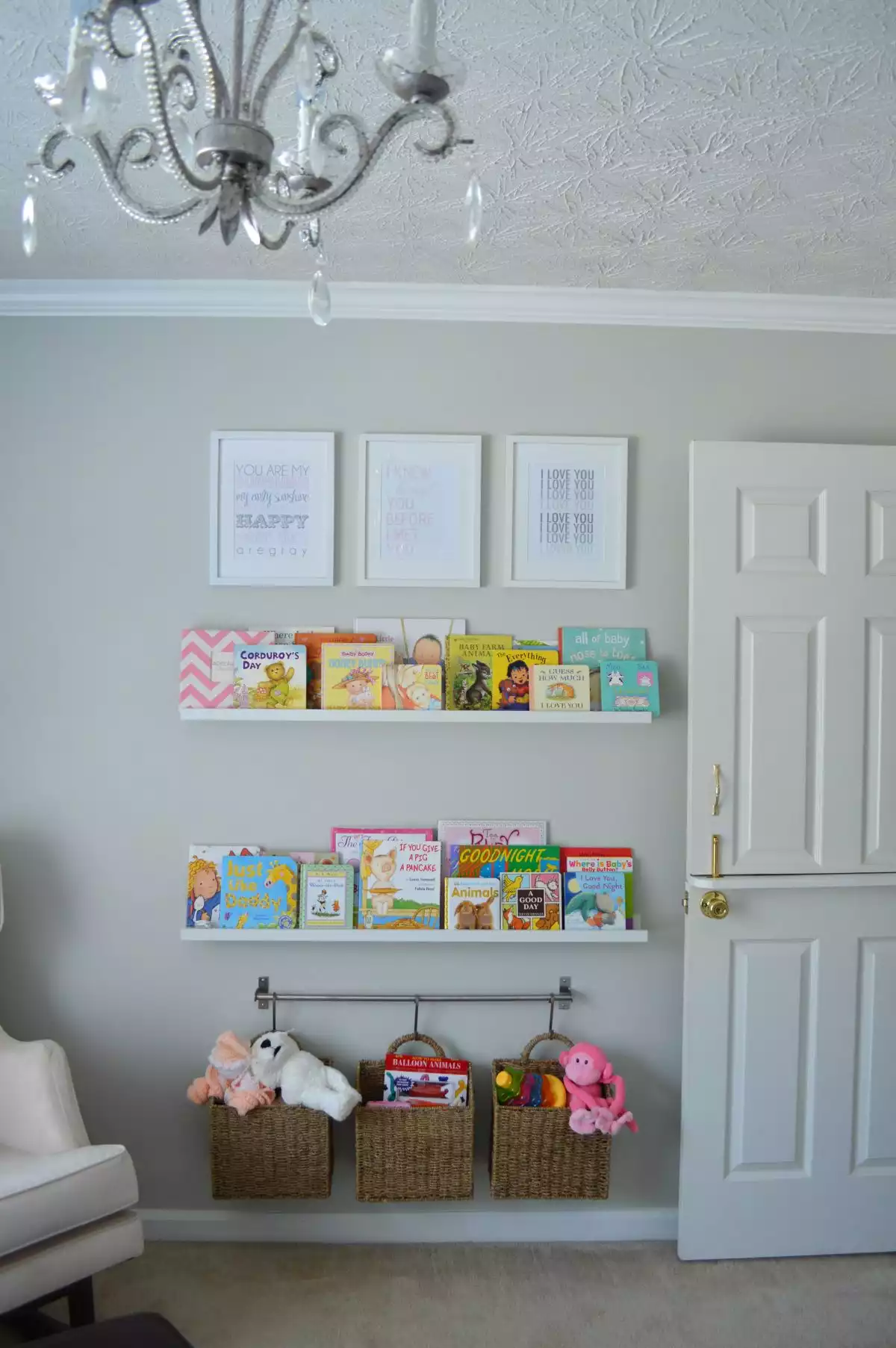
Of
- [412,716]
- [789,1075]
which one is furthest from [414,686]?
[789,1075]

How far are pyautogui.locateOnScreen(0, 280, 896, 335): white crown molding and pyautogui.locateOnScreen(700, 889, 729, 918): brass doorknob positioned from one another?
154cm

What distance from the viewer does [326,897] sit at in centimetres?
262

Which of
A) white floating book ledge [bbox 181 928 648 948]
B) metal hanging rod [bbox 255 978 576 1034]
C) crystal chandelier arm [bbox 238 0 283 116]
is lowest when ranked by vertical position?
metal hanging rod [bbox 255 978 576 1034]

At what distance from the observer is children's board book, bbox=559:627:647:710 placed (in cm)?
270

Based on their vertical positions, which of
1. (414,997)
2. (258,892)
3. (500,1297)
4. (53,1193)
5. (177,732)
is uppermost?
(177,732)

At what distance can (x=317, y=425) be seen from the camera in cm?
270

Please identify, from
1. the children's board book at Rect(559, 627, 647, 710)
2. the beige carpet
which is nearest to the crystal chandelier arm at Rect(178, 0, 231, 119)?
the children's board book at Rect(559, 627, 647, 710)

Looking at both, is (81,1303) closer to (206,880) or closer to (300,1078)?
(300,1078)

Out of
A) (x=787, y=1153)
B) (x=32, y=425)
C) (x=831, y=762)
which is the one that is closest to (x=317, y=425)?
(x=32, y=425)

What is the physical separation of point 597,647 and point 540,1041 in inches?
42.5

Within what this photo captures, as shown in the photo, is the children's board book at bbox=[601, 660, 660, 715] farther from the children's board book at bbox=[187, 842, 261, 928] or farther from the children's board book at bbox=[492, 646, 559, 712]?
the children's board book at bbox=[187, 842, 261, 928]

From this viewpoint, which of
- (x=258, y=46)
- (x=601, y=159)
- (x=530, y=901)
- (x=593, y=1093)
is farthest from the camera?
(x=530, y=901)

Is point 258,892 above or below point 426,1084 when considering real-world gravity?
above

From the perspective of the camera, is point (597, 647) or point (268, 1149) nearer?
point (268, 1149)
